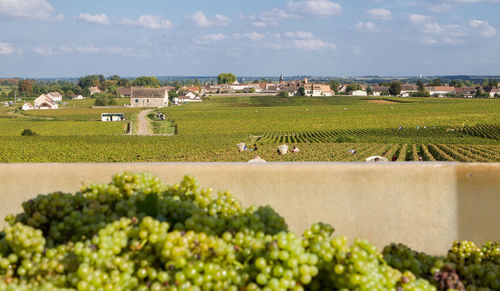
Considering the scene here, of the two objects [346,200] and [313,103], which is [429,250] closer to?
[346,200]

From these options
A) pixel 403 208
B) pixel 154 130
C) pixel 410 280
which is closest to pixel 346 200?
pixel 403 208

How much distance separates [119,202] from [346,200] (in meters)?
1.81

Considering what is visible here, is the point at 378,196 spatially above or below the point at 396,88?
below

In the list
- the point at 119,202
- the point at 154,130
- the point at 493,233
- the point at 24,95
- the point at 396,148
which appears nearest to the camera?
the point at 119,202

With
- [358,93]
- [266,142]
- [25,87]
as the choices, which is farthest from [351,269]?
[25,87]

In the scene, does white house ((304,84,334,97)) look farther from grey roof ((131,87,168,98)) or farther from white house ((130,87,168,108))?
grey roof ((131,87,168,98))

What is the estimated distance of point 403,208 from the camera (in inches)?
139

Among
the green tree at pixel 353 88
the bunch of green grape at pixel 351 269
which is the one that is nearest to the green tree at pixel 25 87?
the green tree at pixel 353 88

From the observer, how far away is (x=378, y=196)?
3529 millimetres

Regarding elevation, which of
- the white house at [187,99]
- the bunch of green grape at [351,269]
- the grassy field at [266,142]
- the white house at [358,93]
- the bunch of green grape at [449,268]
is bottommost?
the grassy field at [266,142]

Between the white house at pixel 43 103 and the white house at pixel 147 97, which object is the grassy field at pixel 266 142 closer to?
the white house at pixel 43 103

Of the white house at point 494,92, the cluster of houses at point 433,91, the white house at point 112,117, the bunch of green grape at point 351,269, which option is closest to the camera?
the bunch of green grape at point 351,269

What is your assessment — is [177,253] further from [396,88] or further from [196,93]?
[396,88]

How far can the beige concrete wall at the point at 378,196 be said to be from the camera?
349 centimetres
